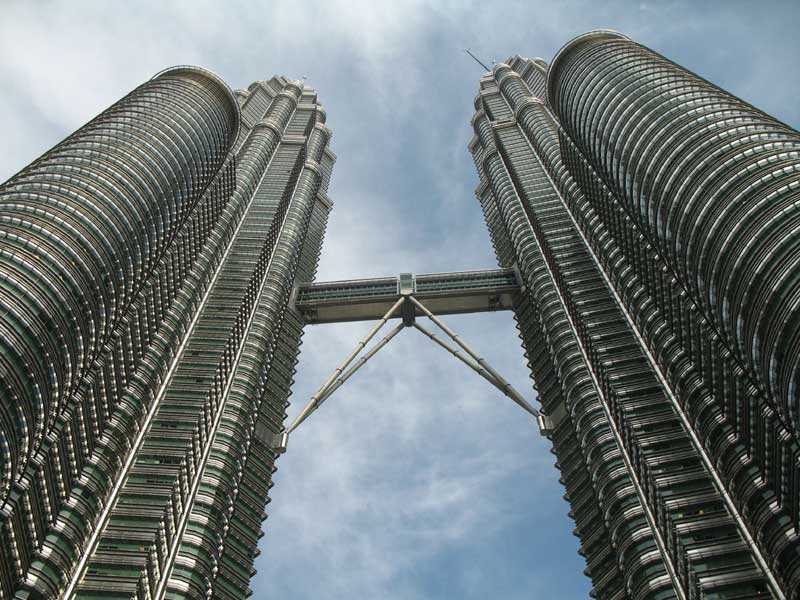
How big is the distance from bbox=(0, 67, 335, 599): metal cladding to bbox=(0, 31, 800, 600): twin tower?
272mm

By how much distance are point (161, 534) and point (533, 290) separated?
6280cm

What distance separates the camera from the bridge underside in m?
122

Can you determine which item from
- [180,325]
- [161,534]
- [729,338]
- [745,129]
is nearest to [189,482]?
[161,534]

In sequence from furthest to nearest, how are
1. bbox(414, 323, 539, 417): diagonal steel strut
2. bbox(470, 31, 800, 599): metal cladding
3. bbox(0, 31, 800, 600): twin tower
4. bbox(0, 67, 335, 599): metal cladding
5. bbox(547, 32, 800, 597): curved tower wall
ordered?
bbox(414, 323, 539, 417): diagonal steel strut → bbox(0, 67, 335, 599): metal cladding → bbox(0, 31, 800, 600): twin tower → bbox(470, 31, 800, 599): metal cladding → bbox(547, 32, 800, 597): curved tower wall

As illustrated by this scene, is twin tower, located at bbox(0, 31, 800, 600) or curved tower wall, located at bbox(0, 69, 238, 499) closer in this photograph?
curved tower wall, located at bbox(0, 69, 238, 499)

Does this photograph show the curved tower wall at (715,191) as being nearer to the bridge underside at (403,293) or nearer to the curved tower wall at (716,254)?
the curved tower wall at (716,254)

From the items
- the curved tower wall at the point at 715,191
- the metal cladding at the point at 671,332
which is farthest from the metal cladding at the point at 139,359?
the curved tower wall at the point at 715,191

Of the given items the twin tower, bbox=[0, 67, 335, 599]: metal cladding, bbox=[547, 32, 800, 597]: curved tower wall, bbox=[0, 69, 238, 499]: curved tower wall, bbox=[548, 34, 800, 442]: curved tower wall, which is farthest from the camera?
bbox=[0, 67, 335, 599]: metal cladding

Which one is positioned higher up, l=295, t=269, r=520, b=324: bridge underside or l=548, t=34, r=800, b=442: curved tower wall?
l=295, t=269, r=520, b=324: bridge underside

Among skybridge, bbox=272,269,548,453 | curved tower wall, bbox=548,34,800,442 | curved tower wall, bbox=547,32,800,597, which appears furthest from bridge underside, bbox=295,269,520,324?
curved tower wall, bbox=548,34,800,442

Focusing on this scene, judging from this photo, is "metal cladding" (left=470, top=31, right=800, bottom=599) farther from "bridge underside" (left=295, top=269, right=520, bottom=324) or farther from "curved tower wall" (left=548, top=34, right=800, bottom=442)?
"bridge underside" (left=295, top=269, right=520, bottom=324)

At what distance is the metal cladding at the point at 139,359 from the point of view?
2232 inches

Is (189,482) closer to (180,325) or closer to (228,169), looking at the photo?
(180,325)

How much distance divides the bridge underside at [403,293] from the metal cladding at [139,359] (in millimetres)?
8348
